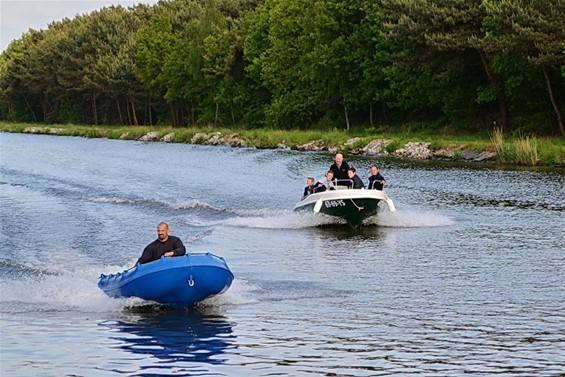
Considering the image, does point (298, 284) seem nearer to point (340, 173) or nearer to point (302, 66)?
point (340, 173)

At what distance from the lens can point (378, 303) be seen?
17.6m

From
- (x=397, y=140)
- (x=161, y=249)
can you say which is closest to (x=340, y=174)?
(x=161, y=249)

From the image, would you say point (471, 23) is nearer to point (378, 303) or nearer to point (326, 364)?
point (378, 303)

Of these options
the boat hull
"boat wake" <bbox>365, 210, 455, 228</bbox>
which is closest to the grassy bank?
"boat wake" <bbox>365, 210, 455, 228</bbox>

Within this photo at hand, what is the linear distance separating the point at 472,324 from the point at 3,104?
14361cm

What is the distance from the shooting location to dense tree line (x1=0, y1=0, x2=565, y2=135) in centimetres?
5866

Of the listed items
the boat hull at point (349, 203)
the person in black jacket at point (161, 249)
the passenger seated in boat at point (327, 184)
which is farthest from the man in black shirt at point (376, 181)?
the person in black jacket at point (161, 249)

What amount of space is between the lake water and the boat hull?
54cm

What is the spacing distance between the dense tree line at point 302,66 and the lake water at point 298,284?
16.6 m

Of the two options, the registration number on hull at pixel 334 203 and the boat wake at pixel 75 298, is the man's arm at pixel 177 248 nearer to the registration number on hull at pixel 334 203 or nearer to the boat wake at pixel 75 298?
the boat wake at pixel 75 298

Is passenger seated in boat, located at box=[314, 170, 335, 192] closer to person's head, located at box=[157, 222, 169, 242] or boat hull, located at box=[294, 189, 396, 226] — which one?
boat hull, located at box=[294, 189, 396, 226]

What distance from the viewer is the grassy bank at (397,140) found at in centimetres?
4872

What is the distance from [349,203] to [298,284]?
29.8ft

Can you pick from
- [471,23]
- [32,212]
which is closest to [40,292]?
[32,212]
